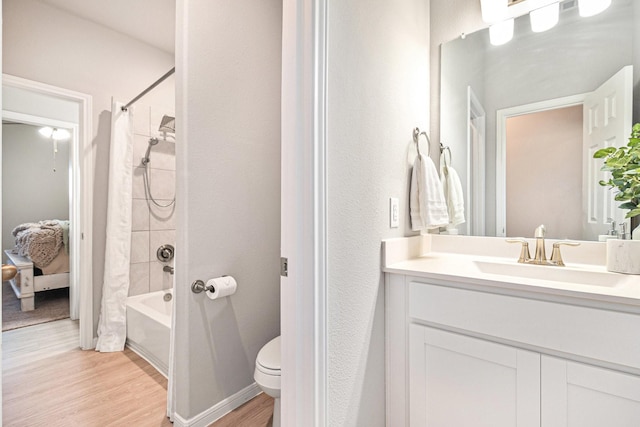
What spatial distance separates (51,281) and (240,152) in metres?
3.37

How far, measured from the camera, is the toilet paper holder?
154 cm

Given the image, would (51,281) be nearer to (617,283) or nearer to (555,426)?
(555,426)

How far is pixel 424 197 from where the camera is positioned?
145 centimetres

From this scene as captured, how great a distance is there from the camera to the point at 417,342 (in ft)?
4.00

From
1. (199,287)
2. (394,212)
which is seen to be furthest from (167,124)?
(394,212)

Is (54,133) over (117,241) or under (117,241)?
over

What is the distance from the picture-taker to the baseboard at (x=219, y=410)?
152 cm

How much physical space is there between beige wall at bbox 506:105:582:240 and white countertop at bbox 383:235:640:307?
0.38 feet

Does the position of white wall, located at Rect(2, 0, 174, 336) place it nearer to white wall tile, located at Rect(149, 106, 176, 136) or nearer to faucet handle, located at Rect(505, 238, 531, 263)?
white wall tile, located at Rect(149, 106, 176, 136)

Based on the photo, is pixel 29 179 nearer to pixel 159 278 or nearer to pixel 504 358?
pixel 159 278

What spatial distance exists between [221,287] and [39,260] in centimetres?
326

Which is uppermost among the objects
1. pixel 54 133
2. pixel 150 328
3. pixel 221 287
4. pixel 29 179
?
pixel 54 133

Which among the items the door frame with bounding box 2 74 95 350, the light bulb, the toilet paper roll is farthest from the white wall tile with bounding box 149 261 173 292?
the light bulb

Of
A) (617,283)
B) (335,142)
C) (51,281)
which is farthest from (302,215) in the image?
(51,281)
